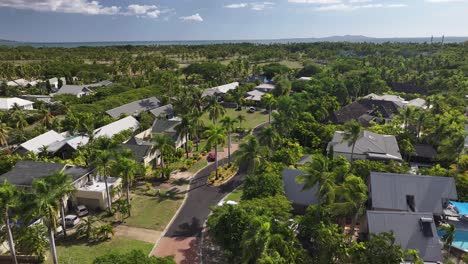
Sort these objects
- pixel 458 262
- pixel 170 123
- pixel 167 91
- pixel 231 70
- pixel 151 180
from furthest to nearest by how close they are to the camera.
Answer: pixel 231 70 → pixel 167 91 → pixel 170 123 → pixel 151 180 → pixel 458 262

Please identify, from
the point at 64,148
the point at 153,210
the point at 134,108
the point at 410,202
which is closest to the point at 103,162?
the point at 153,210

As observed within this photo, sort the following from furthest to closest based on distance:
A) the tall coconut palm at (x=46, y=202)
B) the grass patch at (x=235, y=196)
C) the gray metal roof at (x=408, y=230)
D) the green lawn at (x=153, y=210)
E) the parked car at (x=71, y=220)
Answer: the grass patch at (x=235, y=196), the green lawn at (x=153, y=210), the parked car at (x=71, y=220), the gray metal roof at (x=408, y=230), the tall coconut palm at (x=46, y=202)

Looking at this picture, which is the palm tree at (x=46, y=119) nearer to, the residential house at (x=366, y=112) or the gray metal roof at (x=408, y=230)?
the residential house at (x=366, y=112)

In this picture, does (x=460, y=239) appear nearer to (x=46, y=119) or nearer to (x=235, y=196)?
(x=235, y=196)

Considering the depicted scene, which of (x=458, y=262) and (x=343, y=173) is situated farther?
(x=343, y=173)

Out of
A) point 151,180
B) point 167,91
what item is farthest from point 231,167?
point 167,91

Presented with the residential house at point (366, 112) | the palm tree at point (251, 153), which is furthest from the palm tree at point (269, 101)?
the palm tree at point (251, 153)

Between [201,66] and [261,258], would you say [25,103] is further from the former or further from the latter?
[261,258]
